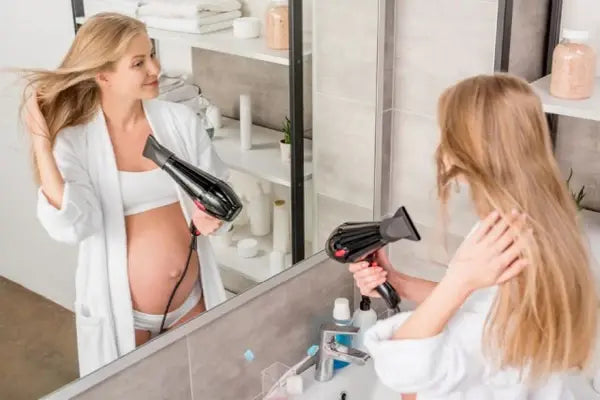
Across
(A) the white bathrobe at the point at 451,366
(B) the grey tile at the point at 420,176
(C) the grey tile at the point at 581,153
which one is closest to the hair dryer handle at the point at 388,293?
(A) the white bathrobe at the point at 451,366

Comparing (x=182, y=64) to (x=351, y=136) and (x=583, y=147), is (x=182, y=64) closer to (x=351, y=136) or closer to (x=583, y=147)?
(x=351, y=136)

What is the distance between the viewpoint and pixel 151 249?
1457mm

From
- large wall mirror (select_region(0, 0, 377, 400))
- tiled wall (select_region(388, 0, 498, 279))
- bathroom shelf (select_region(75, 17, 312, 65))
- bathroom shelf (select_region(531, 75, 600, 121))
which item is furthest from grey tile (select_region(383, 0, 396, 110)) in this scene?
bathroom shelf (select_region(531, 75, 600, 121))

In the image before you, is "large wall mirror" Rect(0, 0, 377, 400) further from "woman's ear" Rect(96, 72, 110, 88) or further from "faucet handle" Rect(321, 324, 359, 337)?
"faucet handle" Rect(321, 324, 359, 337)

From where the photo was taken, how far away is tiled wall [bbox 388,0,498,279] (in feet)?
5.98

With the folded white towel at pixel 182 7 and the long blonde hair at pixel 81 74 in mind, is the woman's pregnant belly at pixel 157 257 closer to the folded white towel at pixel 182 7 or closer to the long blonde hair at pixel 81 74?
the long blonde hair at pixel 81 74

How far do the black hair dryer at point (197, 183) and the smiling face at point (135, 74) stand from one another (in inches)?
3.4

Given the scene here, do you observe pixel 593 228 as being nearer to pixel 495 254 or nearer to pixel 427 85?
pixel 427 85

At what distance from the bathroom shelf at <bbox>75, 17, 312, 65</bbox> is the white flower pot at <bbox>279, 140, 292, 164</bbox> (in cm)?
18

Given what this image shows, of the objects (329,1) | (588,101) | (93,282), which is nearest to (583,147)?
(588,101)

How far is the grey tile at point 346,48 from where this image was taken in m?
1.81

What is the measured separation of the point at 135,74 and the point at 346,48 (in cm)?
67

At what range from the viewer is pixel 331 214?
6.28ft

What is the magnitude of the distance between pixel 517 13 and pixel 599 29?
0.67ft
